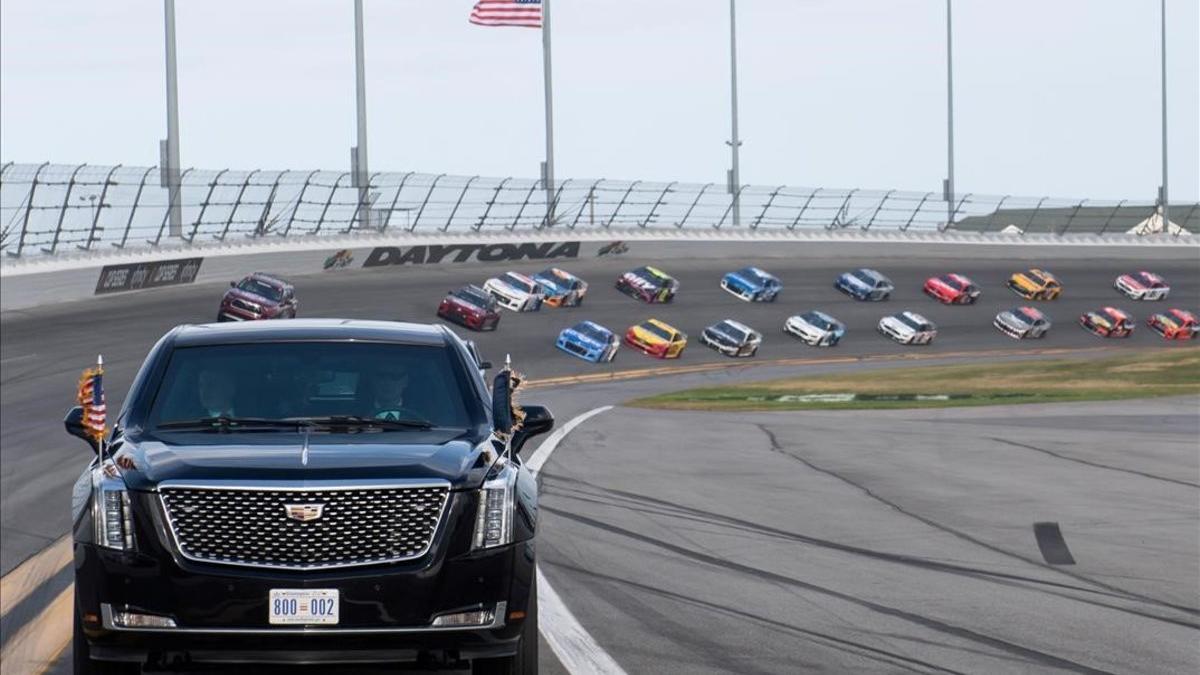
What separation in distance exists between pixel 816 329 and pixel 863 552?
50.6 metres

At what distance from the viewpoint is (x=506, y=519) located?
806 cm

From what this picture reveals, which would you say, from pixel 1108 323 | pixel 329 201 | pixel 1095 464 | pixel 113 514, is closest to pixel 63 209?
pixel 329 201

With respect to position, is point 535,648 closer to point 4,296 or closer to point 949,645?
point 949,645

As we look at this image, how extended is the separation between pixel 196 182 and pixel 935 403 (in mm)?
27389

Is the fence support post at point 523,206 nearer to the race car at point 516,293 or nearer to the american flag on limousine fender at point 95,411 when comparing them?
the race car at point 516,293

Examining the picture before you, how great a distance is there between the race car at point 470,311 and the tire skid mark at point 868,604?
140ft

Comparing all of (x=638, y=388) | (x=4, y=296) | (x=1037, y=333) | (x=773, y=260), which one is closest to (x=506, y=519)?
(x=638, y=388)

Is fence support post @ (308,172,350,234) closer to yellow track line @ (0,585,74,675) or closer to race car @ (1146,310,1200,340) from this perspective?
race car @ (1146,310,1200,340)

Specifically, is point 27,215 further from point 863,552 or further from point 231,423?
point 231,423

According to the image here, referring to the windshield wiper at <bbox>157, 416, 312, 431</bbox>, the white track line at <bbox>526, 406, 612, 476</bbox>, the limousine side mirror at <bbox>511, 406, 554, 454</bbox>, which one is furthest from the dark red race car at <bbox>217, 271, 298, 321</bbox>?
the windshield wiper at <bbox>157, 416, 312, 431</bbox>

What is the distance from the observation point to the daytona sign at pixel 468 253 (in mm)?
66812

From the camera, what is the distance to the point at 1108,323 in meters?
70.4

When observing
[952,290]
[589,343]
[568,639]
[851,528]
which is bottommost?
[952,290]

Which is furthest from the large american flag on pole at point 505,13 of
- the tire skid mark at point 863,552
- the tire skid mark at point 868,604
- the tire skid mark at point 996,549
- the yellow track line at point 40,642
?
the yellow track line at point 40,642
